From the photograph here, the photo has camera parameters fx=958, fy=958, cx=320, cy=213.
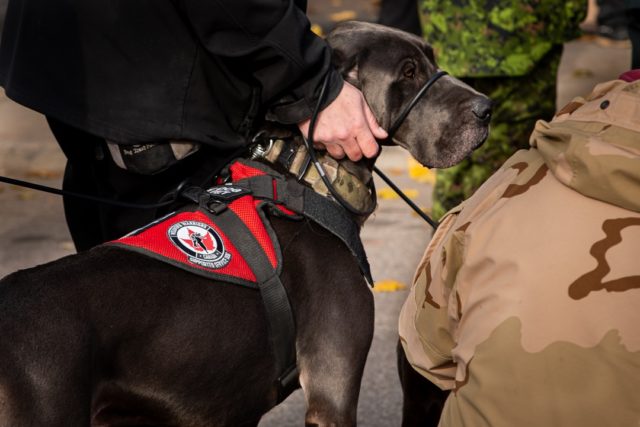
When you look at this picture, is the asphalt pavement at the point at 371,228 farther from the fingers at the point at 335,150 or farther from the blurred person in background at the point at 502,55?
the fingers at the point at 335,150

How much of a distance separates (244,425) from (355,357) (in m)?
0.39

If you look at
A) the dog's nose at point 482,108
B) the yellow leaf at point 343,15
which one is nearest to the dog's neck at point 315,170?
the dog's nose at point 482,108

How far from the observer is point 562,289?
1.87m

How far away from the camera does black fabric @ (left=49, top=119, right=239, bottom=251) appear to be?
3148mm

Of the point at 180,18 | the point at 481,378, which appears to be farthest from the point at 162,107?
the point at 481,378

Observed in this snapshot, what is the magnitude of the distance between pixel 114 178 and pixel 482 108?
4.05 feet

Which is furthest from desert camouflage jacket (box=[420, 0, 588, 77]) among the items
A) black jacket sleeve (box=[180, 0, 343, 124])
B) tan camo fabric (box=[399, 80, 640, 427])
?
tan camo fabric (box=[399, 80, 640, 427])

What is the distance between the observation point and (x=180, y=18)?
293 centimetres

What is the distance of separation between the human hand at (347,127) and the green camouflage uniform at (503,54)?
2.00 m

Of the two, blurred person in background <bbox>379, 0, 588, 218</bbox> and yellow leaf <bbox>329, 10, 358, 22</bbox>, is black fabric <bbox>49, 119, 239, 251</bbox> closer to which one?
blurred person in background <bbox>379, 0, 588, 218</bbox>

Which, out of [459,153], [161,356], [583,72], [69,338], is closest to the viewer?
[69,338]

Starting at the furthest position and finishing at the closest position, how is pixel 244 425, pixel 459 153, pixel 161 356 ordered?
pixel 459 153 → pixel 244 425 → pixel 161 356

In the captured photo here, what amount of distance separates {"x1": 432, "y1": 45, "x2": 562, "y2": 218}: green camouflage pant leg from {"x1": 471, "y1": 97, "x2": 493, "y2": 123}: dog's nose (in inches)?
71.9

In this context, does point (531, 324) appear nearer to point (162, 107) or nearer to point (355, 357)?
point (355, 357)
